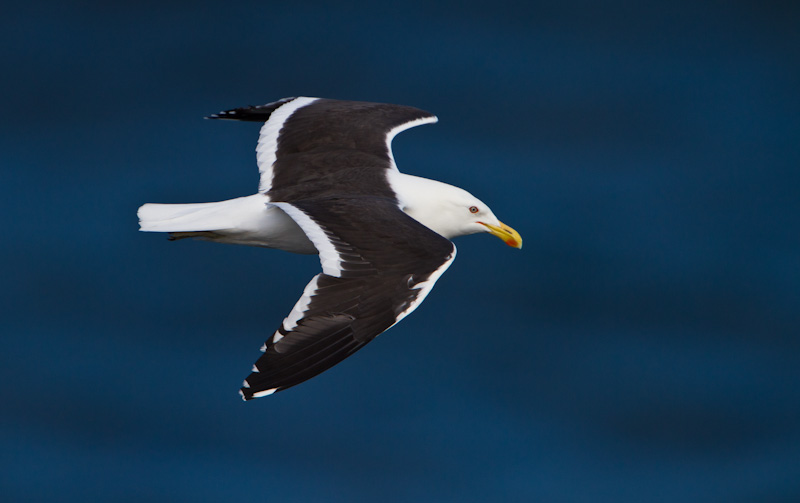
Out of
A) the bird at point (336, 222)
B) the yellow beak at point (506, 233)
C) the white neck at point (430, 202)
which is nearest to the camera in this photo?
the bird at point (336, 222)

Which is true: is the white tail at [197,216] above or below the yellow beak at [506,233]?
above

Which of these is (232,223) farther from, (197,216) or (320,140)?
(320,140)

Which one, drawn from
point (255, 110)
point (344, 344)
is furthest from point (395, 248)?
point (255, 110)

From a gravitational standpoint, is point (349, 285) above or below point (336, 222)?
below

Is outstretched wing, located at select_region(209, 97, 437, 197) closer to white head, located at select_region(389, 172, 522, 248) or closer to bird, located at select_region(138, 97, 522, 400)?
bird, located at select_region(138, 97, 522, 400)

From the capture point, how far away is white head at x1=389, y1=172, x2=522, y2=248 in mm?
6973

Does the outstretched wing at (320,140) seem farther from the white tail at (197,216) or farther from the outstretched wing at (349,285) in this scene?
the outstretched wing at (349,285)

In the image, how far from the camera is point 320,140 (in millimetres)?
7656

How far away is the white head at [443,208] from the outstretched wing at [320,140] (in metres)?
0.27

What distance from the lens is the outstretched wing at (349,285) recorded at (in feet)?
16.9

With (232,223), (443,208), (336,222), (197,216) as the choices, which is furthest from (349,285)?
(443,208)

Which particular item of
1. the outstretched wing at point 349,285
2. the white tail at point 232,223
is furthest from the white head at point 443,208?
the white tail at point 232,223

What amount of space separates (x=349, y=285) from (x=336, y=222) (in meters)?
0.56

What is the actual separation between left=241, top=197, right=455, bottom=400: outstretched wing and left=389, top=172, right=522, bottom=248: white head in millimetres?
655
